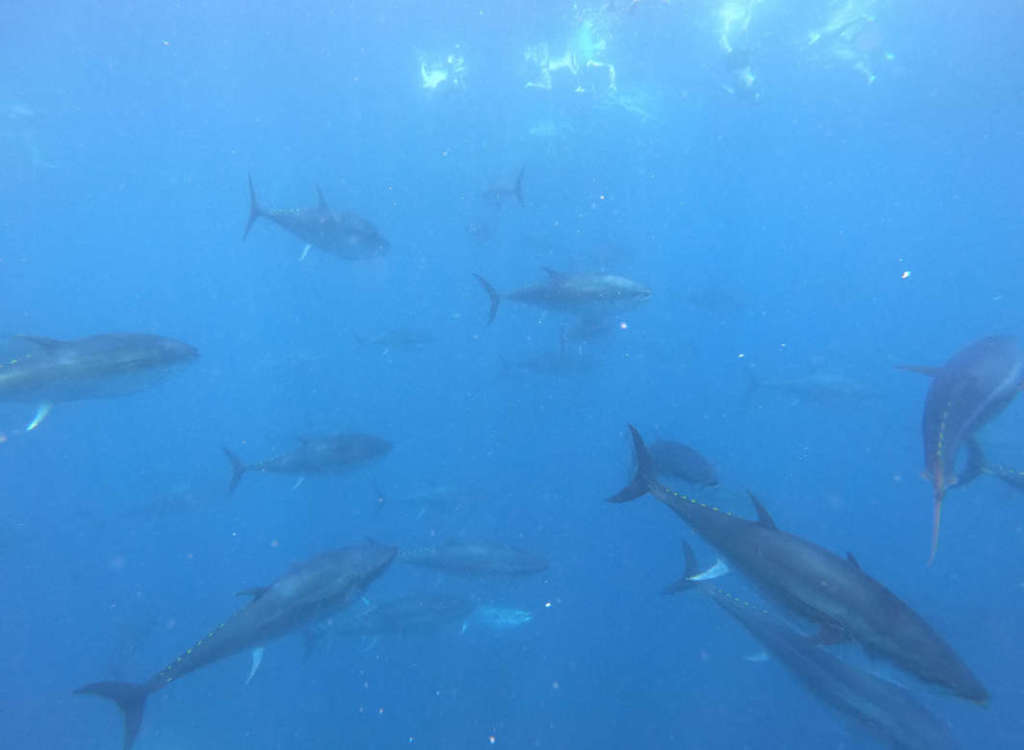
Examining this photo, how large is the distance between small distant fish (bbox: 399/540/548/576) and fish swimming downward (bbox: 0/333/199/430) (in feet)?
18.1

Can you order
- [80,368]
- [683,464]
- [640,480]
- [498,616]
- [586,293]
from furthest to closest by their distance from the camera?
[498,616]
[586,293]
[683,464]
[80,368]
[640,480]

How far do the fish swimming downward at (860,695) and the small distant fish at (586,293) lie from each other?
4.11 meters

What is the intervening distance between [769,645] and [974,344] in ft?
14.4

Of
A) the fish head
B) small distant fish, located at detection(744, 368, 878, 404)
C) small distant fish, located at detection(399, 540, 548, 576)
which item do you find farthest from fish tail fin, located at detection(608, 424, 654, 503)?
small distant fish, located at detection(744, 368, 878, 404)

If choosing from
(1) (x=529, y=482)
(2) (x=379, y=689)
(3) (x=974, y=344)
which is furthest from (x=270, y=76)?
(3) (x=974, y=344)

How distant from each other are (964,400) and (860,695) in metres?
4.04

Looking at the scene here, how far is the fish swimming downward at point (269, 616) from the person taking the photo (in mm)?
5543

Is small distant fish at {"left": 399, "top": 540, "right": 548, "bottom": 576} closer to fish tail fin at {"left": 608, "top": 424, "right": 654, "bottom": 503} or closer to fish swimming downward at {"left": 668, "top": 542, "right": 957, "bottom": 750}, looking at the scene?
fish swimming downward at {"left": 668, "top": 542, "right": 957, "bottom": 750}

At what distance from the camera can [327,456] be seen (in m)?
9.05

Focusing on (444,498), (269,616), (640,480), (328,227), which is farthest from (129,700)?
(328,227)

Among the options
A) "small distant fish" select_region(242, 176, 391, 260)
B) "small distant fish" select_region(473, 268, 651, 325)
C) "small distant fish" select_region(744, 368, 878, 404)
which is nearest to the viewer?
"small distant fish" select_region(473, 268, 651, 325)

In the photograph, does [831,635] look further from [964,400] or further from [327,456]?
[327,456]

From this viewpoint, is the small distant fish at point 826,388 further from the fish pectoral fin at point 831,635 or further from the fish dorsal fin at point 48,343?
the fish dorsal fin at point 48,343

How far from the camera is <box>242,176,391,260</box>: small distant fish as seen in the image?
995cm
